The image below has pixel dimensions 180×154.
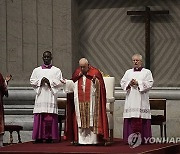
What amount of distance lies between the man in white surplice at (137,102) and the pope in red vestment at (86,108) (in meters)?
0.64

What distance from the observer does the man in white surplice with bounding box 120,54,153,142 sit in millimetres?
10773

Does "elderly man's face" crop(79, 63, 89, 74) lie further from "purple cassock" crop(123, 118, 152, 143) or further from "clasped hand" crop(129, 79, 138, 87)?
"purple cassock" crop(123, 118, 152, 143)

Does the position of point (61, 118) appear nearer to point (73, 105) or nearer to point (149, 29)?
point (73, 105)

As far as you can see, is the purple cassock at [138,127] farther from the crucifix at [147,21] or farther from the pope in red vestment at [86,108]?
the crucifix at [147,21]

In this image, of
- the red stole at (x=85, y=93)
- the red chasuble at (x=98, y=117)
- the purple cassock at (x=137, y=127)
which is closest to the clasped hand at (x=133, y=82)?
the purple cassock at (x=137, y=127)

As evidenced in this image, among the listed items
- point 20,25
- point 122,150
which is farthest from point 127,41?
point 122,150

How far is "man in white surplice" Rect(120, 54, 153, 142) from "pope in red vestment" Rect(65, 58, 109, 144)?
64cm

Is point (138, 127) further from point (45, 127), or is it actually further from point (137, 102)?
point (45, 127)

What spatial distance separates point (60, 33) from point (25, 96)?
5.13ft

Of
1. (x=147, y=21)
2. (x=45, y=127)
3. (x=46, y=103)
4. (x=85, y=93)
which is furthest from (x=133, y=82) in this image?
(x=147, y=21)

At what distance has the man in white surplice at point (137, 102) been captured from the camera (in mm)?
10773

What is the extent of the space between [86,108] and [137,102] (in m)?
0.94

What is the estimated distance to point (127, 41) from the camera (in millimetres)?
14234

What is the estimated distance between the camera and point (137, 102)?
10.8 metres
